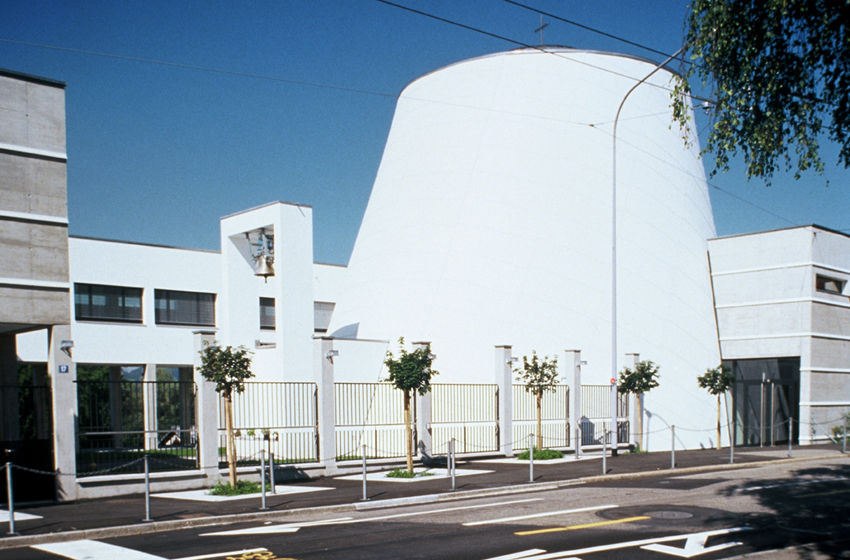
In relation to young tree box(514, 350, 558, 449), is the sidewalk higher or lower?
lower

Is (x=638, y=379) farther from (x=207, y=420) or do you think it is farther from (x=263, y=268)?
(x=207, y=420)

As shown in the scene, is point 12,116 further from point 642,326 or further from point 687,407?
point 687,407

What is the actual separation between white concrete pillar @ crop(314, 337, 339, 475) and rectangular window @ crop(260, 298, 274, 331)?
22.5 m

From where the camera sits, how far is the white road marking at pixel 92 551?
10.5m

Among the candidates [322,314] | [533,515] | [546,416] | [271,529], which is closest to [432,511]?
[533,515]

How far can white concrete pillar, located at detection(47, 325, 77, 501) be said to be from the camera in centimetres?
1658

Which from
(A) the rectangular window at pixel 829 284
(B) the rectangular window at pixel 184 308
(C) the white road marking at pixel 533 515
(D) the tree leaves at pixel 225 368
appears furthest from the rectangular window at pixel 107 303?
(A) the rectangular window at pixel 829 284

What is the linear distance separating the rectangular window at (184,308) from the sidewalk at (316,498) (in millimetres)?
20553

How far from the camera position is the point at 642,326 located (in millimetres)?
33406

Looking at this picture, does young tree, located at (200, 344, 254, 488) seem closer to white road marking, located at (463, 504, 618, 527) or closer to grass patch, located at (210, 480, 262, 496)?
grass patch, located at (210, 480, 262, 496)

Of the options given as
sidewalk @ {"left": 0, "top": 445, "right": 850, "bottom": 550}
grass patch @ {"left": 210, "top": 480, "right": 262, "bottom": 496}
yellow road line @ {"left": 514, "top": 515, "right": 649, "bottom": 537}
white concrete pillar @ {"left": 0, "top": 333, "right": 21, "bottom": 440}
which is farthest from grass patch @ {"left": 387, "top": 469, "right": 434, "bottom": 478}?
white concrete pillar @ {"left": 0, "top": 333, "right": 21, "bottom": 440}

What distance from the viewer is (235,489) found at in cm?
1708

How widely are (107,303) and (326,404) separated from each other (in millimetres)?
19786

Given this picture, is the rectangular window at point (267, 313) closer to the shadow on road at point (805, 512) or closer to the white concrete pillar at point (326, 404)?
the white concrete pillar at point (326, 404)
